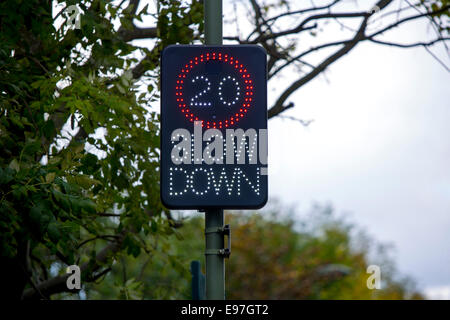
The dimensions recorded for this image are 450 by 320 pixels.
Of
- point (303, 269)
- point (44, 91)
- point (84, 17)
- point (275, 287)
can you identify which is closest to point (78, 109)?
point (44, 91)

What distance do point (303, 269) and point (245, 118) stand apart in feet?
117

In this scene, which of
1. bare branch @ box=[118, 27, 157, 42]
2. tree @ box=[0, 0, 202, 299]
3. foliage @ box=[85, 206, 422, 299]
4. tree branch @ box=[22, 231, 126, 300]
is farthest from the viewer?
foliage @ box=[85, 206, 422, 299]

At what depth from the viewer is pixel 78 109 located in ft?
22.9

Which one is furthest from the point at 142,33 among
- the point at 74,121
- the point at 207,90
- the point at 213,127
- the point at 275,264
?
the point at 275,264

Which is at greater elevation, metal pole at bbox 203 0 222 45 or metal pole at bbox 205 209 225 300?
metal pole at bbox 203 0 222 45

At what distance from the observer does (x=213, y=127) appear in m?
4.25

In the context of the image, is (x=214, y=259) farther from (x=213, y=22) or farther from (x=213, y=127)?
(x=213, y=22)

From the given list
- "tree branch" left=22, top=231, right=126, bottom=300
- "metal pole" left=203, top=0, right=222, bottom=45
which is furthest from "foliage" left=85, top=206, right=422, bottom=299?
"metal pole" left=203, top=0, right=222, bottom=45

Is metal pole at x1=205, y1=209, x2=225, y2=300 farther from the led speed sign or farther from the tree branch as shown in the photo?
the tree branch

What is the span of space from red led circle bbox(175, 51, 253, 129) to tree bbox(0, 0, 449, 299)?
1246mm

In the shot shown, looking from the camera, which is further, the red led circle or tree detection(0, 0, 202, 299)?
tree detection(0, 0, 202, 299)

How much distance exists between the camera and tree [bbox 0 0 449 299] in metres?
5.45

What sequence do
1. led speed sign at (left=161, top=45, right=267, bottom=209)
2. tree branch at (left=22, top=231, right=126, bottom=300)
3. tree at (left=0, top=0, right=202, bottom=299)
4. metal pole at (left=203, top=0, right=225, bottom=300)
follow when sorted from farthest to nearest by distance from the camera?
tree branch at (left=22, top=231, right=126, bottom=300) < tree at (left=0, top=0, right=202, bottom=299) < metal pole at (left=203, top=0, right=225, bottom=300) < led speed sign at (left=161, top=45, right=267, bottom=209)

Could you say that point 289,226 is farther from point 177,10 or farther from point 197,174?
point 197,174
